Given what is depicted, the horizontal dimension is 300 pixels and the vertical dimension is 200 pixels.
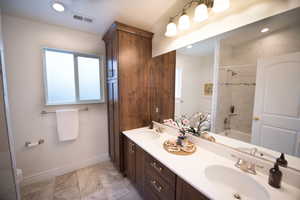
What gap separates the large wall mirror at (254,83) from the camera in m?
0.85

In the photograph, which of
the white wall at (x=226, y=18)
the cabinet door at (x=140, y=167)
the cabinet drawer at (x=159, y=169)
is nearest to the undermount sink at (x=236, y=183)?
the cabinet drawer at (x=159, y=169)

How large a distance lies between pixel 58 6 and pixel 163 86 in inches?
67.3

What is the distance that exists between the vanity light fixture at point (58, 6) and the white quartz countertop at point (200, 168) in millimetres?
1860

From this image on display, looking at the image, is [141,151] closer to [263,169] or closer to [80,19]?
[263,169]

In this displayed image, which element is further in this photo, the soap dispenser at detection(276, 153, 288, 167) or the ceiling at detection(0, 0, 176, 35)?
the ceiling at detection(0, 0, 176, 35)

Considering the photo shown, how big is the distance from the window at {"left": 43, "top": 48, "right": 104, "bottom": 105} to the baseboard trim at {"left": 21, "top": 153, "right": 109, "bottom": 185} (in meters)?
1.11

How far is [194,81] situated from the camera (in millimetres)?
1487

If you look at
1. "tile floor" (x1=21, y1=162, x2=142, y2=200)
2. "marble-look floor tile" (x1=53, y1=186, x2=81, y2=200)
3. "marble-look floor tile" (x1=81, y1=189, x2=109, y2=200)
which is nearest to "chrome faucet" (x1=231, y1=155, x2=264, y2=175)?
"tile floor" (x1=21, y1=162, x2=142, y2=200)

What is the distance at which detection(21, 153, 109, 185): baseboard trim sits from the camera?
1799mm

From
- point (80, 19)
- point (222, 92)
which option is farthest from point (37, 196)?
point (222, 92)

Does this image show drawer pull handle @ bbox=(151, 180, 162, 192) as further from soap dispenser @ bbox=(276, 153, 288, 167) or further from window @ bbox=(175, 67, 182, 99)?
window @ bbox=(175, 67, 182, 99)

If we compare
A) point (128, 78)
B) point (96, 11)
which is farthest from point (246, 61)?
point (96, 11)

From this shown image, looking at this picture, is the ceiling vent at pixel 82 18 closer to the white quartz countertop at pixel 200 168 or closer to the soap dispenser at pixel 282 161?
the white quartz countertop at pixel 200 168

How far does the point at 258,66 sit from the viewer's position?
0.99 m
